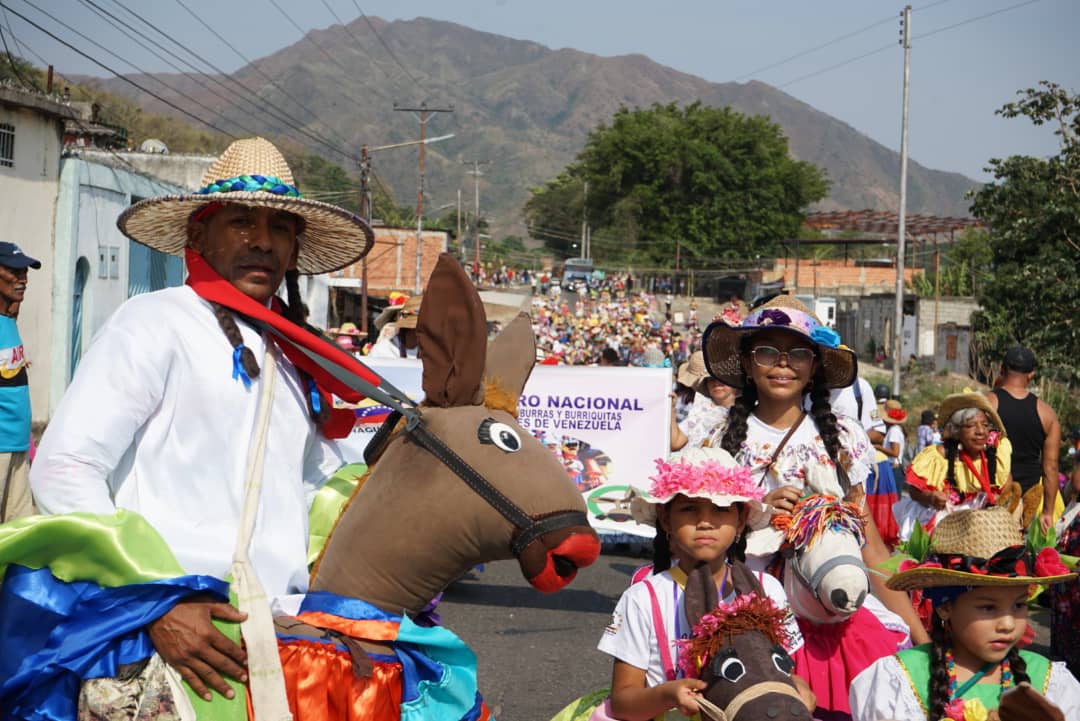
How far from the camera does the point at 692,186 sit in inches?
3241

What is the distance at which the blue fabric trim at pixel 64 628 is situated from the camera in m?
2.55

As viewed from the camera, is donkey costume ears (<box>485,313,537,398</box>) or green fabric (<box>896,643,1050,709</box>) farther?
green fabric (<box>896,643,1050,709</box>)

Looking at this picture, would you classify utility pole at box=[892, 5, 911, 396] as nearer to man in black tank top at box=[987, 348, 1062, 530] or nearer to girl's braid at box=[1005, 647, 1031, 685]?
man in black tank top at box=[987, 348, 1062, 530]

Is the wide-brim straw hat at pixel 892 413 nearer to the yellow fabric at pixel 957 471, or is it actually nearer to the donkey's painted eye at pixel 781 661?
the yellow fabric at pixel 957 471

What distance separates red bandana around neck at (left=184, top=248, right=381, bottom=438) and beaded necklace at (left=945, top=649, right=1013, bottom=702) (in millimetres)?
1826

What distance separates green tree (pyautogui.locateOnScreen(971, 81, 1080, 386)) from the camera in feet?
67.0

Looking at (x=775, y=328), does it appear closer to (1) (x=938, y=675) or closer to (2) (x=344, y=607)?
(1) (x=938, y=675)

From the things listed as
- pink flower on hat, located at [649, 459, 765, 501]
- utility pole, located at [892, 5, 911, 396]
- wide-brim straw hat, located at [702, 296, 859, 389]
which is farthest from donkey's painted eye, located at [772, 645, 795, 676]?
utility pole, located at [892, 5, 911, 396]

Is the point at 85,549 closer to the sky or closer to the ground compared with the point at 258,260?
closer to the ground

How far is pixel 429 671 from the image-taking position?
9.18 ft

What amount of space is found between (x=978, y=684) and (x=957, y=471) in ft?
12.5

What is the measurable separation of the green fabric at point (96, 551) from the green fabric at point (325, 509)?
1.72 feet

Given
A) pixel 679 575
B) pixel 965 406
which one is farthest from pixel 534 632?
pixel 679 575

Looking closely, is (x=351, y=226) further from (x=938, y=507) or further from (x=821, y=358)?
(x=938, y=507)
